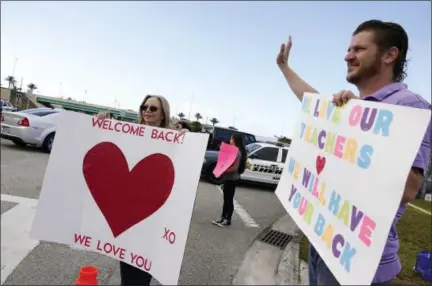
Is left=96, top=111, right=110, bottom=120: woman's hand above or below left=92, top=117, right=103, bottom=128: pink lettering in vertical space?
above

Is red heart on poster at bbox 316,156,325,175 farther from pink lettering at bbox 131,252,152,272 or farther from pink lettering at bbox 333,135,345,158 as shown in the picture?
pink lettering at bbox 131,252,152,272

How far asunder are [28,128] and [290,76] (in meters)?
10.3

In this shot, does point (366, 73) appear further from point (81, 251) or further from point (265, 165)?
point (265, 165)

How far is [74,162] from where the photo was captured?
2.25 meters

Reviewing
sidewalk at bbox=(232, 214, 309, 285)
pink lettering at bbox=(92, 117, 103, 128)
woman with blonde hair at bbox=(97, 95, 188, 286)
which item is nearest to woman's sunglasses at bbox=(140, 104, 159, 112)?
woman with blonde hair at bbox=(97, 95, 188, 286)

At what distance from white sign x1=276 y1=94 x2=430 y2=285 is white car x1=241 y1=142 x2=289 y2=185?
397 inches

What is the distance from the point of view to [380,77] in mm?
1552

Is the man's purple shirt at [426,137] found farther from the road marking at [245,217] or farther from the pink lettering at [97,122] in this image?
the road marking at [245,217]

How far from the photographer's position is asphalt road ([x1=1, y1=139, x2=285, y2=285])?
337 centimetres

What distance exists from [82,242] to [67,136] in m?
0.64

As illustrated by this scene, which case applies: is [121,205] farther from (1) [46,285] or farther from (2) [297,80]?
(1) [46,285]

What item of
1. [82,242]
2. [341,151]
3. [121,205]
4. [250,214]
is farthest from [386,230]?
[250,214]

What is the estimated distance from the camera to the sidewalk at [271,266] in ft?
13.3

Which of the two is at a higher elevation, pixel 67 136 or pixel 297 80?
pixel 297 80
